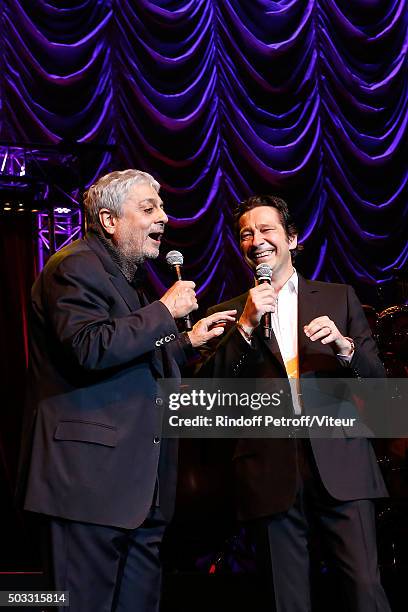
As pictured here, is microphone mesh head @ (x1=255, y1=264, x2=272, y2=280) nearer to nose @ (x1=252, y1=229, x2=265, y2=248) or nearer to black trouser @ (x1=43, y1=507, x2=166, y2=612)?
nose @ (x1=252, y1=229, x2=265, y2=248)

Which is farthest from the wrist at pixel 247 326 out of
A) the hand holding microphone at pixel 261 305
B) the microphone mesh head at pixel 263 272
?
the microphone mesh head at pixel 263 272

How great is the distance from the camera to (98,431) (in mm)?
2236

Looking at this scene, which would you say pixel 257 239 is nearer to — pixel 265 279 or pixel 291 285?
pixel 291 285

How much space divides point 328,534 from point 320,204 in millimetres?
4235

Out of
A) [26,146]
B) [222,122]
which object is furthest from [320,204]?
[26,146]

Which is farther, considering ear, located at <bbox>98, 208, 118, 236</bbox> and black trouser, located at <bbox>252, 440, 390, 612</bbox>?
ear, located at <bbox>98, 208, 118, 236</bbox>

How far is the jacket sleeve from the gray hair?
29cm

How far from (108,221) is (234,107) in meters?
3.97

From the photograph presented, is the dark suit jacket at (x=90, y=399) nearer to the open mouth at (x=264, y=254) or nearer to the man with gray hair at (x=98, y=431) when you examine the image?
the man with gray hair at (x=98, y=431)

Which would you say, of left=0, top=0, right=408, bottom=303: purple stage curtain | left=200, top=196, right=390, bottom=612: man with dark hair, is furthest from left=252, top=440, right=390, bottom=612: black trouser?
left=0, top=0, right=408, bottom=303: purple stage curtain

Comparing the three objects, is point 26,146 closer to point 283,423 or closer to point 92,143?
point 92,143

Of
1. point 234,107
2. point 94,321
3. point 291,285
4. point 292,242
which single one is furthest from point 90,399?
point 234,107

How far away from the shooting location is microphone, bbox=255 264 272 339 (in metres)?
2.55

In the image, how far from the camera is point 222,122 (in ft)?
20.9
